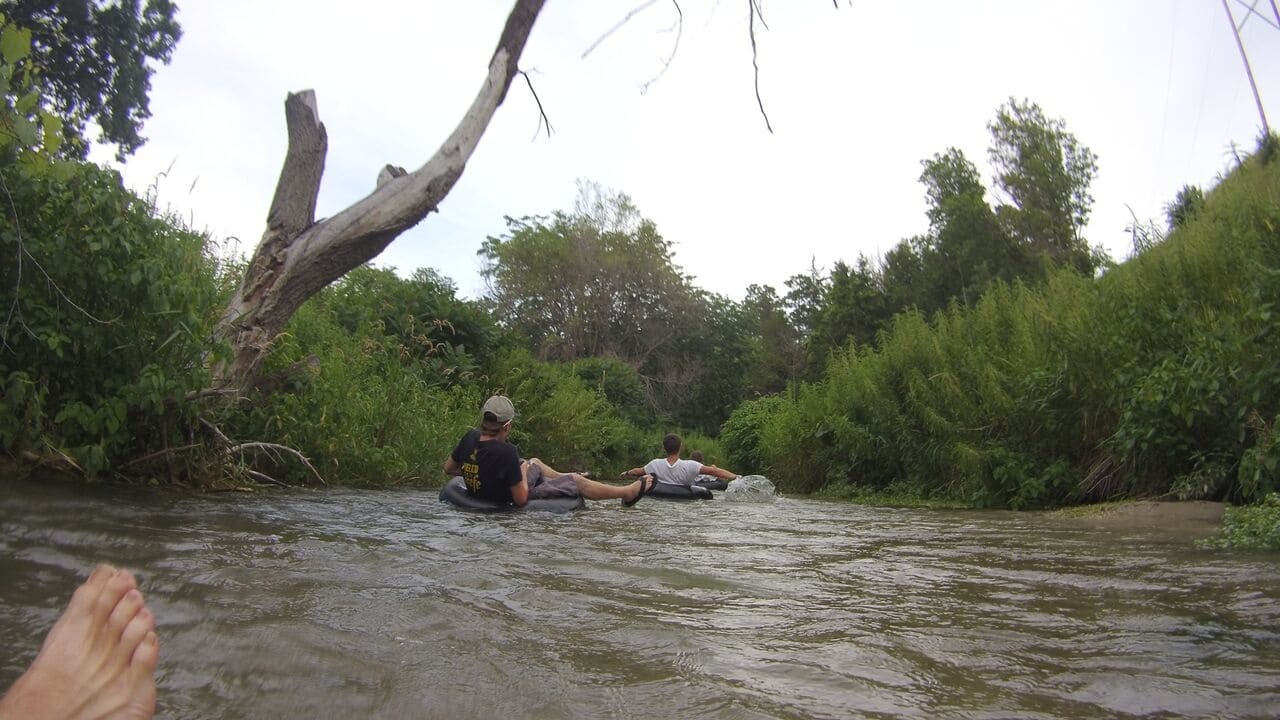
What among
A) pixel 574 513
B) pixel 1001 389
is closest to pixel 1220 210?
pixel 1001 389

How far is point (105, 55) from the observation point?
65.3 feet

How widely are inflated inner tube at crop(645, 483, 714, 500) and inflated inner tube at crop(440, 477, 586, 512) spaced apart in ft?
11.2

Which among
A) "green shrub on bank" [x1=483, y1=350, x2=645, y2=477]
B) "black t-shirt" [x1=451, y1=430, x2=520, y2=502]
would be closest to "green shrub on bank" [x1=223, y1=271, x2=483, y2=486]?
"black t-shirt" [x1=451, y1=430, x2=520, y2=502]

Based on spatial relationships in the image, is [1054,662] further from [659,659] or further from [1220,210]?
[1220,210]

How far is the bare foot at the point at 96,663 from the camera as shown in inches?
65.6

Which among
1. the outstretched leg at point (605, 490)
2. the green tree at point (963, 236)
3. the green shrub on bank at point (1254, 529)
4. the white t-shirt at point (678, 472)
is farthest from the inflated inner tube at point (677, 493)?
the green tree at point (963, 236)

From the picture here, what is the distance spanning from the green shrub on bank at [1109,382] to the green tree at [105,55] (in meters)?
17.8

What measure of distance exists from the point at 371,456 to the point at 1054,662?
26.9 ft

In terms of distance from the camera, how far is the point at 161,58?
21.5 metres

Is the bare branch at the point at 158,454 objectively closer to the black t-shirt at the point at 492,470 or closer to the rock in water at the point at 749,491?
the black t-shirt at the point at 492,470

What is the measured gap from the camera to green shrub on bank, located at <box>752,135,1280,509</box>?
6.93 meters

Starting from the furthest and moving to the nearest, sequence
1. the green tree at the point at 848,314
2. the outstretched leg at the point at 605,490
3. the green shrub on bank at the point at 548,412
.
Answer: the green tree at the point at 848,314, the green shrub on bank at the point at 548,412, the outstretched leg at the point at 605,490

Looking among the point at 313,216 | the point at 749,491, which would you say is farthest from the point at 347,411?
the point at 749,491

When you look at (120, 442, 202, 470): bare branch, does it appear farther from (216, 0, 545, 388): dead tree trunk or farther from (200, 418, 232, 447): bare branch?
(216, 0, 545, 388): dead tree trunk
